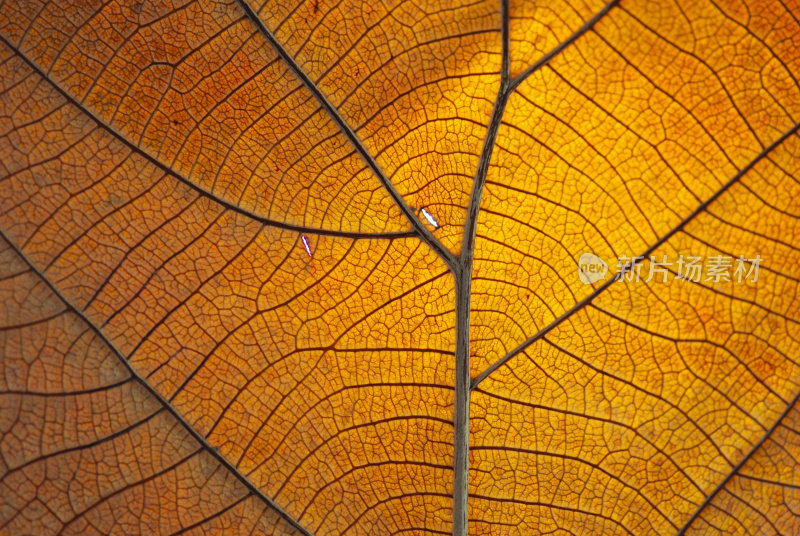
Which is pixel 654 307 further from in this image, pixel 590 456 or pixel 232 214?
pixel 232 214

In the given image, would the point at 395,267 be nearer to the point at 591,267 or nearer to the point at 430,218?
the point at 430,218

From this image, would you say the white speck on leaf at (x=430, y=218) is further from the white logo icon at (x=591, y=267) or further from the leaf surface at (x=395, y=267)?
the white logo icon at (x=591, y=267)

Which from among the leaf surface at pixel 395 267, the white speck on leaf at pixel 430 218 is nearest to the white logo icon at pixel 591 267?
the leaf surface at pixel 395 267

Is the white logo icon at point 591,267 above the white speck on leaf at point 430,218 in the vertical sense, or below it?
below

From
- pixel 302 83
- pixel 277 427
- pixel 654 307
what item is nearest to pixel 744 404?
pixel 654 307

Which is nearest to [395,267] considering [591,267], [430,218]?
[430,218]

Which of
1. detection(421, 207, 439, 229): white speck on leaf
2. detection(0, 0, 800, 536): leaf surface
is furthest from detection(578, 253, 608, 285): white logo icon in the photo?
detection(421, 207, 439, 229): white speck on leaf
